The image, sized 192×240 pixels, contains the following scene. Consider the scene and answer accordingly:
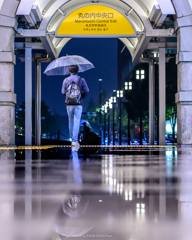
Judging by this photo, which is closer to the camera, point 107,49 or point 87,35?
point 87,35

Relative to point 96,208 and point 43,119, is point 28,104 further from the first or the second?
point 43,119

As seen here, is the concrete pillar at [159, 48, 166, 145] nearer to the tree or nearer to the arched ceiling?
the arched ceiling

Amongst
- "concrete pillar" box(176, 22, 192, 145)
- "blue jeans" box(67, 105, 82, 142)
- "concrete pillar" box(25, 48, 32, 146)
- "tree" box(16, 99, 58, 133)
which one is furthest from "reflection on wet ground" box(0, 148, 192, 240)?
"tree" box(16, 99, 58, 133)

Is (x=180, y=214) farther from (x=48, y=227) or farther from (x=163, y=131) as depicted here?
(x=163, y=131)

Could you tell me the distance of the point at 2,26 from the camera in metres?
14.8

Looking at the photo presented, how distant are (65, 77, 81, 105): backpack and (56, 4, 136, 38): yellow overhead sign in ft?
9.12

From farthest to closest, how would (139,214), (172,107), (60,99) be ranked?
(60,99) → (172,107) → (139,214)

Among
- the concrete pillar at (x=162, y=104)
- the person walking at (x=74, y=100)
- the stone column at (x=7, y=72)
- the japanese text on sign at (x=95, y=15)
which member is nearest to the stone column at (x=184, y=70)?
Answer: the concrete pillar at (x=162, y=104)

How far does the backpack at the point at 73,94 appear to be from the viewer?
13406mm

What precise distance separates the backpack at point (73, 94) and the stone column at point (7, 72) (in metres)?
2.48

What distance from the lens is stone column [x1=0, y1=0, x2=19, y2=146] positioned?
14344 mm

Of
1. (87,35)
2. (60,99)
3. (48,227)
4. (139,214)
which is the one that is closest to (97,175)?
(139,214)

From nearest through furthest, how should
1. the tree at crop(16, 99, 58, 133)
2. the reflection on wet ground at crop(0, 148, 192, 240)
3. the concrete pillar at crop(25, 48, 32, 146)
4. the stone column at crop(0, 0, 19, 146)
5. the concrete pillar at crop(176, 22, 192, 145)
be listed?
1. the reflection on wet ground at crop(0, 148, 192, 240)
2. the stone column at crop(0, 0, 19, 146)
3. the concrete pillar at crop(176, 22, 192, 145)
4. the concrete pillar at crop(25, 48, 32, 146)
5. the tree at crop(16, 99, 58, 133)

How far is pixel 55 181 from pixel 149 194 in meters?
1.31
